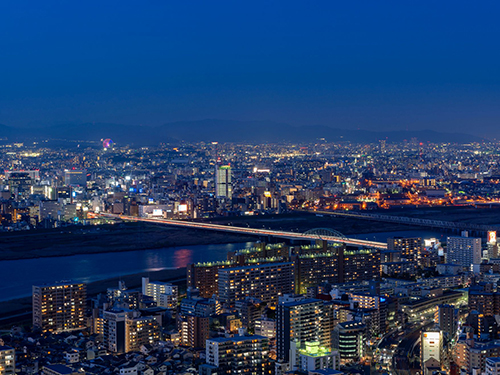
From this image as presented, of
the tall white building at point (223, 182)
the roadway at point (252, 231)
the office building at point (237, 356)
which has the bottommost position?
the office building at point (237, 356)

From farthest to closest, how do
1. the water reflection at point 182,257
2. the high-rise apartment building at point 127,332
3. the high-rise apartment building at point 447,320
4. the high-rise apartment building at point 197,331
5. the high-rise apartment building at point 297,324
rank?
the water reflection at point 182,257 < the high-rise apartment building at point 447,320 < the high-rise apartment building at point 197,331 < the high-rise apartment building at point 127,332 < the high-rise apartment building at point 297,324

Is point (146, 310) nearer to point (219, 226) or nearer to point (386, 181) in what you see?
point (219, 226)

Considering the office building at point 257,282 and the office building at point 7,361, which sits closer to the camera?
the office building at point 7,361

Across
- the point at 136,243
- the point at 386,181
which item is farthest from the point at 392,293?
the point at 386,181

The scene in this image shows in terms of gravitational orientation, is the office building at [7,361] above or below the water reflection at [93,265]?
below

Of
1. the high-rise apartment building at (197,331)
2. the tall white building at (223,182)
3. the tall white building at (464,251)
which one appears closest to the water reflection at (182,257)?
the tall white building at (464,251)

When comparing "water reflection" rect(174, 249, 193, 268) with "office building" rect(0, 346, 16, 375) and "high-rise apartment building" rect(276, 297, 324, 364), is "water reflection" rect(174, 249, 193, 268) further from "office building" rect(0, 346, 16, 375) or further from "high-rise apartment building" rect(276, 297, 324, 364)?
"office building" rect(0, 346, 16, 375)

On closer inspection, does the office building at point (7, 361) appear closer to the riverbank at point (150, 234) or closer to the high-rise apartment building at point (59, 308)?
the high-rise apartment building at point (59, 308)
